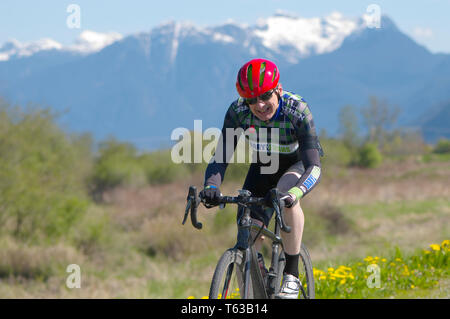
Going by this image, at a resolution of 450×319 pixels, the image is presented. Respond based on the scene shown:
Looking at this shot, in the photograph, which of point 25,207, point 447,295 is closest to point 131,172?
point 25,207

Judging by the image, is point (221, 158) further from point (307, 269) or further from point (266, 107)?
point (307, 269)

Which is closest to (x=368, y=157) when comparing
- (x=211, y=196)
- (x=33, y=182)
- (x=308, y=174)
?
(x=33, y=182)

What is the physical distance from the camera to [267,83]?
3.67 m

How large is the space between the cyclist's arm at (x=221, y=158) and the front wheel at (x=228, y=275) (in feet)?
1.83

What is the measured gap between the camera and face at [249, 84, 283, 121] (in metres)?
3.80

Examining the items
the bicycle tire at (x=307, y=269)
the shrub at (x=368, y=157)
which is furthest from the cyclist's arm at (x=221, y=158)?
the shrub at (x=368, y=157)

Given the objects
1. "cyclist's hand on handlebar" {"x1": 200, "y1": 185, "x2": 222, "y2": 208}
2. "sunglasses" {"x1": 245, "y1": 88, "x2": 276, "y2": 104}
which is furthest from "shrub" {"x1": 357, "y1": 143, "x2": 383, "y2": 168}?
"cyclist's hand on handlebar" {"x1": 200, "y1": 185, "x2": 222, "y2": 208}

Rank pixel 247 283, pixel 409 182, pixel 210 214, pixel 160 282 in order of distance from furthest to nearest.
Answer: pixel 409 182
pixel 210 214
pixel 160 282
pixel 247 283

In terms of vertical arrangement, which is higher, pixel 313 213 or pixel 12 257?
pixel 313 213

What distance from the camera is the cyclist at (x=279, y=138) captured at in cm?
368
